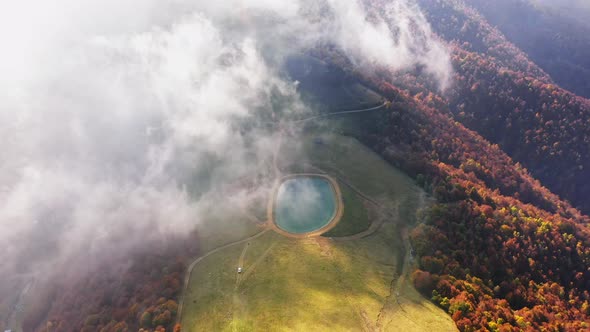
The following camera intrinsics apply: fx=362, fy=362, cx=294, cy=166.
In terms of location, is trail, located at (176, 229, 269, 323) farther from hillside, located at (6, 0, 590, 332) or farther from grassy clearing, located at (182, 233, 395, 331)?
grassy clearing, located at (182, 233, 395, 331)

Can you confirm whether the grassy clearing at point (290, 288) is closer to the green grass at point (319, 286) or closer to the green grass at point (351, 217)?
the green grass at point (319, 286)

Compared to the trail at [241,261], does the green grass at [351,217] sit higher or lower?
higher

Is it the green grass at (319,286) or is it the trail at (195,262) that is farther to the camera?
the trail at (195,262)

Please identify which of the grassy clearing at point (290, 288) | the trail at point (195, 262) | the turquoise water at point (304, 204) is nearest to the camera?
the grassy clearing at point (290, 288)

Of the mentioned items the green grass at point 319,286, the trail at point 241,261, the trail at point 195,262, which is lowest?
the trail at point 195,262

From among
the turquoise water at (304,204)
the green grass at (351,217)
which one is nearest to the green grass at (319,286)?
the green grass at (351,217)

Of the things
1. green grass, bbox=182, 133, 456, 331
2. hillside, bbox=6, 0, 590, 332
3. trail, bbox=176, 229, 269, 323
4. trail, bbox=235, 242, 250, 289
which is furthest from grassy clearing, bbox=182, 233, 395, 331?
trail, bbox=176, 229, 269, 323

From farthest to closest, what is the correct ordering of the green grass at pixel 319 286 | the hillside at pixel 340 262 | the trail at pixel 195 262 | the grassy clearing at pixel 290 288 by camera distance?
1. the trail at pixel 195 262
2. the hillside at pixel 340 262
3. the grassy clearing at pixel 290 288
4. the green grass at pixel 319 286
